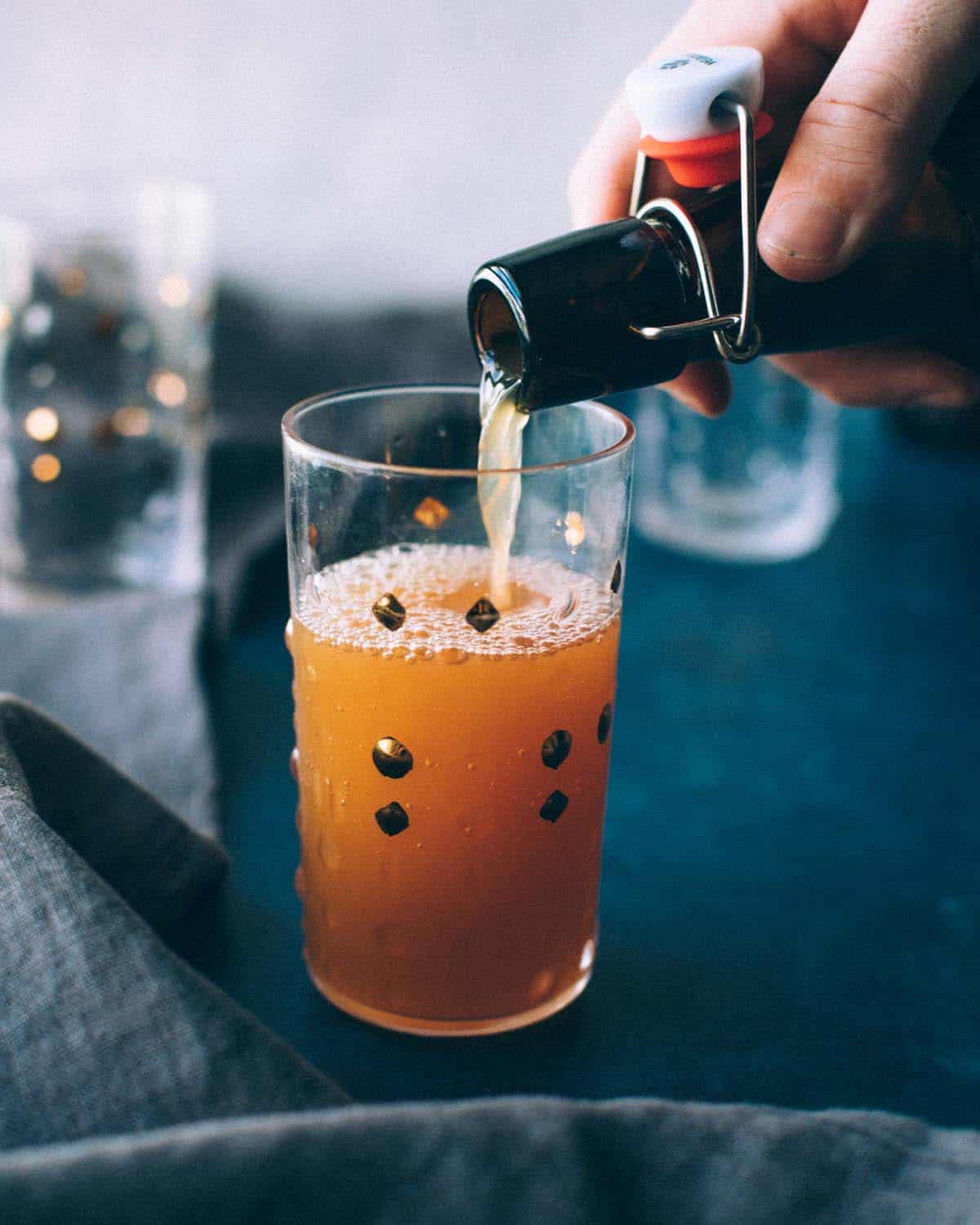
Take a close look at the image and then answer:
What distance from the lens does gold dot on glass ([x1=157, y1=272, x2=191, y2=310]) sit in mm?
1176

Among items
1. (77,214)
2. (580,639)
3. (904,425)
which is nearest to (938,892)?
(580,639)

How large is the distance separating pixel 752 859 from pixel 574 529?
0.92 feet

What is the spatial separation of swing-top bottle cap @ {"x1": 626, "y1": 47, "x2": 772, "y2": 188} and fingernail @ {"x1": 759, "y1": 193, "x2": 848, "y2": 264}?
0.12 ft

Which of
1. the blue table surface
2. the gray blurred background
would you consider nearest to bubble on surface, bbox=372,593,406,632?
the blue table surface

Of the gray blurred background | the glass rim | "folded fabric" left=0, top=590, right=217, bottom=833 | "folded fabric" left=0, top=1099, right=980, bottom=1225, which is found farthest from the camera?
the gray blurred background

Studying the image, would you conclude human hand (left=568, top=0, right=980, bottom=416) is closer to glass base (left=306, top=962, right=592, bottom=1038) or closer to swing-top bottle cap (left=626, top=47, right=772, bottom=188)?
swing-top bottle cap (left=626, top=47, right=772, bottom=188)

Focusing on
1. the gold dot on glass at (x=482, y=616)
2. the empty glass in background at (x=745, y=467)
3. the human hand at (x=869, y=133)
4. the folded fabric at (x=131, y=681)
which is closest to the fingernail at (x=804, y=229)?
the human hand at (x=869, y=133)

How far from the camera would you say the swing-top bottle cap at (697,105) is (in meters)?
0.55

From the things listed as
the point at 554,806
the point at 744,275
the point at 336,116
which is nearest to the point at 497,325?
the point at 744,275

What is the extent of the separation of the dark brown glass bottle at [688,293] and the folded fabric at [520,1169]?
303 mm

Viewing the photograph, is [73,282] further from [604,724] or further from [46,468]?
[604,724]

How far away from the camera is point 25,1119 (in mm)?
475

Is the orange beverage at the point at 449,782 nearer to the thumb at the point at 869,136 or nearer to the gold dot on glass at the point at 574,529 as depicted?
the gold dot on glass at the point at 574,529

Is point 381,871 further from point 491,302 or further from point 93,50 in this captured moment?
point 93,50
